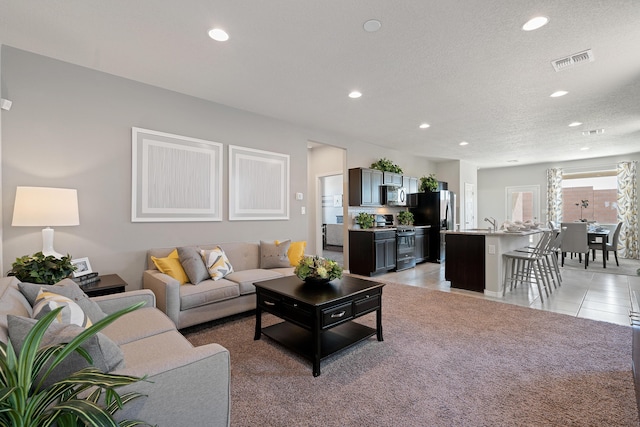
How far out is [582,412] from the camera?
5.86ft

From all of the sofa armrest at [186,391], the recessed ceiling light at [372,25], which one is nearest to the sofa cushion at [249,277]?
the sofa armrest at [186,391]

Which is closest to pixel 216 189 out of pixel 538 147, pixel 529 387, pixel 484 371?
pixel 484 371

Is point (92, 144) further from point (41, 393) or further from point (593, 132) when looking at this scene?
point (593, 132)

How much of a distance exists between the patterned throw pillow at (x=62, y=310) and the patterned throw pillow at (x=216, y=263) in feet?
5.43

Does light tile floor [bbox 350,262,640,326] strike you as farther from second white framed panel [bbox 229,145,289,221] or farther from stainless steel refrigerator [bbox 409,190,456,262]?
second white framed panel [bbox 229,145,289,221]

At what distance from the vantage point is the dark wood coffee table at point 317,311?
7.37 feet

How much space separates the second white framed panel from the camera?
13.8ft

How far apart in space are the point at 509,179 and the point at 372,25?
9.51 metres

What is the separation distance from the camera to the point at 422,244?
273 inches

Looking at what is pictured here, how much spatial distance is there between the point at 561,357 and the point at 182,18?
A: 4207mm

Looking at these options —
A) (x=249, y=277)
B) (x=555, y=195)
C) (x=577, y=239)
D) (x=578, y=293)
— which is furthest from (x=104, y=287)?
(x=555, y=195)

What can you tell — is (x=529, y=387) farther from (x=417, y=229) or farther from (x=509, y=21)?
(x=417, y=229)

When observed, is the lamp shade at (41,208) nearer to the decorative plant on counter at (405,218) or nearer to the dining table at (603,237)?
the decorative plant on counter at (405,218)

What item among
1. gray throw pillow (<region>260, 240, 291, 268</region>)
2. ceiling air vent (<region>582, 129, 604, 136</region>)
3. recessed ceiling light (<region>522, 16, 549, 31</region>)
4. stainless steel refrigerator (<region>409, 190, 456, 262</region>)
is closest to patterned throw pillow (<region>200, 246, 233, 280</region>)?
gray throw pillow (<region>260, 240, 291, 268</region>)
